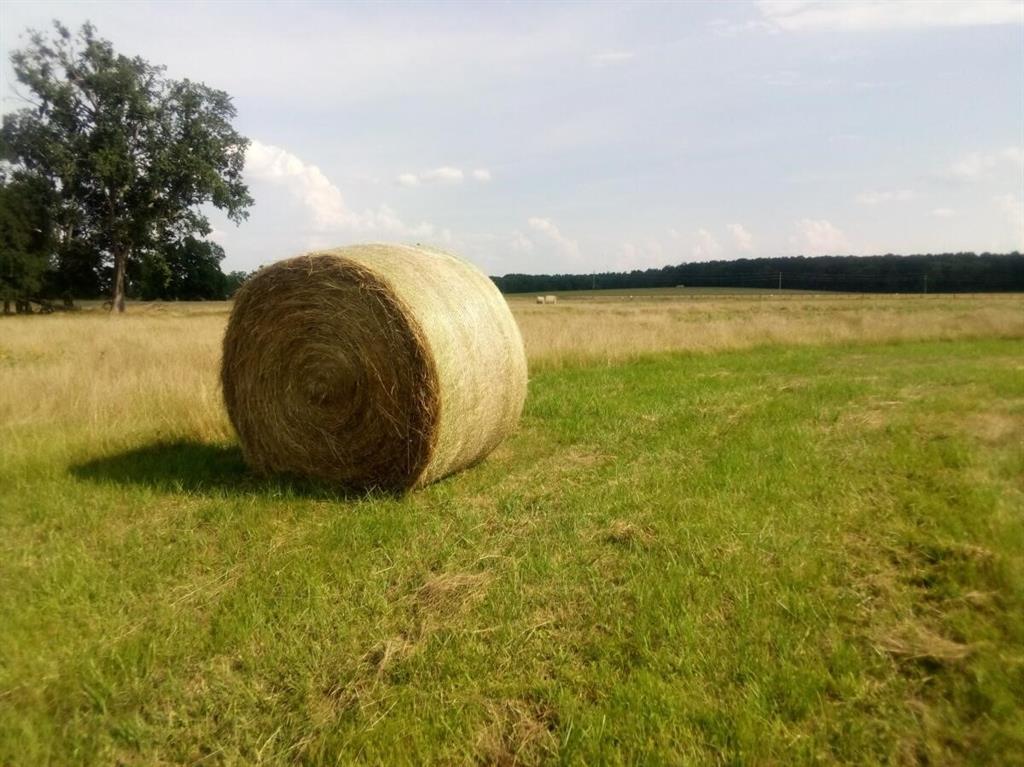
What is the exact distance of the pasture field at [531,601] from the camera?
2848 millimetres

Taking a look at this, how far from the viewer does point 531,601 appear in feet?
12.4

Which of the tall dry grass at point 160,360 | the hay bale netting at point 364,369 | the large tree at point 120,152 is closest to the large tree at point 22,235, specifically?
the large tree at point 120,152

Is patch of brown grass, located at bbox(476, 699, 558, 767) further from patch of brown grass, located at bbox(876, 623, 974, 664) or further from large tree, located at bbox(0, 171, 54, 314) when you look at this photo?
large tree, located at bbox(0, 171, 54, 314)

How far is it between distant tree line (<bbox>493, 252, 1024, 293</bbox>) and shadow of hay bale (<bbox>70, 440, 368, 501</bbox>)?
190ft

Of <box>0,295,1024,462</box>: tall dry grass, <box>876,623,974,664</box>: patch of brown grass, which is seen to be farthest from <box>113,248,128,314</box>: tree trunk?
<box>876,623,974,664</box>: patch of brown grass

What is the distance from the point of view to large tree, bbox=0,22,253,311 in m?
33.8

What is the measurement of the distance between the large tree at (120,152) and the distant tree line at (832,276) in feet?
101

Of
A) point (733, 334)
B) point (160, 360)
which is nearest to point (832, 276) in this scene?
point (733, 334)

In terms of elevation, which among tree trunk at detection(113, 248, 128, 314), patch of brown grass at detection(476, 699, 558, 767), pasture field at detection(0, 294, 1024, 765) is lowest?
patch of brown grass at detection(476, 699, 558, 767)

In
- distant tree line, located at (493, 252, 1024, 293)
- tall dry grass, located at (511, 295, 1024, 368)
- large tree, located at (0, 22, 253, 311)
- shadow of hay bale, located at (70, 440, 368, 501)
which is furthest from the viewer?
distant tree line, located at (493, 252, 1024, 293)

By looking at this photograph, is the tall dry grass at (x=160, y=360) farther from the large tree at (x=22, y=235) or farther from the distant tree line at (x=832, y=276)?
the distant tree line at (x=832, y=276)

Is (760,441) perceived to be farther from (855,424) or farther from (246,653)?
(246,653)

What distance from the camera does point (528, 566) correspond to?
4.17 meters

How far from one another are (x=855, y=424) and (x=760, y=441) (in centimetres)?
140
